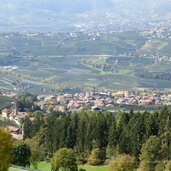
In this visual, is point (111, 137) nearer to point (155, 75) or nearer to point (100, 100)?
point (100, 100)

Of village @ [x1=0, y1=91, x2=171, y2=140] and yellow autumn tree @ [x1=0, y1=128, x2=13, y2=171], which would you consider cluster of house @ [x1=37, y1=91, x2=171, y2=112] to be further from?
yellow autumn tree @ [x1=0, y1=128, x2=13, y2=171]

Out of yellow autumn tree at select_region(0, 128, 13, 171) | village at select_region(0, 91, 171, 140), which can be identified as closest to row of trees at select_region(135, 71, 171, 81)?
village at select_region(0, 91, 171, 140)

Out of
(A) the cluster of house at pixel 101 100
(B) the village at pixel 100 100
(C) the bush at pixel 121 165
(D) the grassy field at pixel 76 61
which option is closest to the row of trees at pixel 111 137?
(C) the bush at pixel 121 165

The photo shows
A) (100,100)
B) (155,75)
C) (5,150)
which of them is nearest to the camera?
(5,150)

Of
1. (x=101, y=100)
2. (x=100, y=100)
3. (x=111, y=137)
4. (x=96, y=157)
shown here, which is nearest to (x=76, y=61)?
(x=101, y=100)

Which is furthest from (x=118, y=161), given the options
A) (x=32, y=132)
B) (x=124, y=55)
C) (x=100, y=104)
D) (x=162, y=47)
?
(x=162, y=47)

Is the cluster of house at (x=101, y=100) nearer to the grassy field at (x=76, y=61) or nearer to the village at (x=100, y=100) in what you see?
the village at (x=100, y=100)
